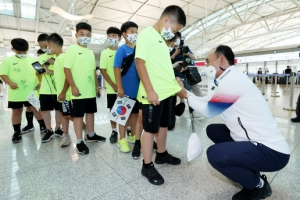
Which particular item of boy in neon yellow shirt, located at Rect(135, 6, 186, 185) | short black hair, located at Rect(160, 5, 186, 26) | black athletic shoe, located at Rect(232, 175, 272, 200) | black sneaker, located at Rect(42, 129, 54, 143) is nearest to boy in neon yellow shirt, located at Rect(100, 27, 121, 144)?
black sneaker, located at Rect(42, 129, 54, 143)

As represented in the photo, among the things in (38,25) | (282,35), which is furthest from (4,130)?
(282,35)

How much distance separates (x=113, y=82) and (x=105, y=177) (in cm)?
102

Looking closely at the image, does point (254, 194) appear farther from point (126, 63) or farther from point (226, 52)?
point (126, 63)

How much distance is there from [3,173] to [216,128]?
5.50 feet

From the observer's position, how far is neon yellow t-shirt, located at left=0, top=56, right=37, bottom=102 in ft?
6.60

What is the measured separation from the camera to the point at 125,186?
1.16 metres

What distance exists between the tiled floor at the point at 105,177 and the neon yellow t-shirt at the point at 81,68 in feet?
1.99

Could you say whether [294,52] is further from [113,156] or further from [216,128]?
[113,156]

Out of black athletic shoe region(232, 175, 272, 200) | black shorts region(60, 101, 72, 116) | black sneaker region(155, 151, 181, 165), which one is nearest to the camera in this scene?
black athletic shoe region(232, 175, 272, 200)

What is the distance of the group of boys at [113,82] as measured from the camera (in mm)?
1158

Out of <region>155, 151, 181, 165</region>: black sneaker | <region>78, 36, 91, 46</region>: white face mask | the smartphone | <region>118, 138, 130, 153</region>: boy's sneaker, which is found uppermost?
<region>78, 36, 91, 46</region>: white face mask

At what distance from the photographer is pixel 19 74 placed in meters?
2.07

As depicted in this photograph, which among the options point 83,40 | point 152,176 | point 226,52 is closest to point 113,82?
point 83,40

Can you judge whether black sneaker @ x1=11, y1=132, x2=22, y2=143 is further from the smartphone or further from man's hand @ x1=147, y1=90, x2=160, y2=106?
man's hand @ x1=147, y1=90, x2=160, y2=106
